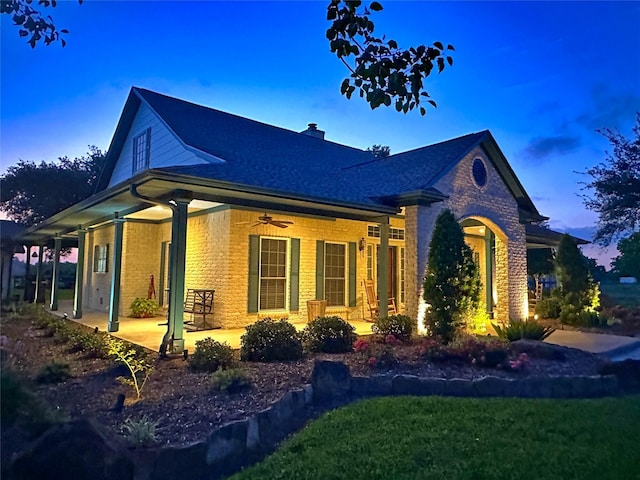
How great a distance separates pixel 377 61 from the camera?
3.19 metres

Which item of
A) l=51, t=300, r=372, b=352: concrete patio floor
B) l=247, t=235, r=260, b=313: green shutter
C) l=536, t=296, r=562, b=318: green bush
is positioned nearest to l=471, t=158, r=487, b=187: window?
l=536, t=296, r=562, b=318: green bush

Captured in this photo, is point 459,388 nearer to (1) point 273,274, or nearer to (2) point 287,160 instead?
(1) point 273,274

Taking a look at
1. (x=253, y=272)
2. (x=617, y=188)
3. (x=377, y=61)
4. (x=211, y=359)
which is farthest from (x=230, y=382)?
(x=617, y=188)

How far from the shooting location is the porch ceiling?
22.2 ft

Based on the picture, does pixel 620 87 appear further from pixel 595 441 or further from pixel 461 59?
pixel 595 441

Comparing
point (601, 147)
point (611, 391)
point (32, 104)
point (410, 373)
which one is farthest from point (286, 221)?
point (601, 147)

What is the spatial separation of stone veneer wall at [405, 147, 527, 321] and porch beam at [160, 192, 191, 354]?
16.8 feet

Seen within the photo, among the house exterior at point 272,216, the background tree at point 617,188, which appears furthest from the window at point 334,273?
Answer: the background tree at point 617,188

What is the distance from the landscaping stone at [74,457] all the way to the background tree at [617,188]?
17.0 meters

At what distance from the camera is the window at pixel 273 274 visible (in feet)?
33.9

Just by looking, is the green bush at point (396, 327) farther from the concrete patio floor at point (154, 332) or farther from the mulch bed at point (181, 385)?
the concrete patio floor at point (154, 332)

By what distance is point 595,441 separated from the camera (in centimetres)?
401

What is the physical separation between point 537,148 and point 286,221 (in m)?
14.3

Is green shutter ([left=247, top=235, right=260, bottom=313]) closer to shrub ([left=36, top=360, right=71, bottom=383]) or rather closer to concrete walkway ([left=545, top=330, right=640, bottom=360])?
shrub ([left=36, top=360, right=71, bottom=383])
